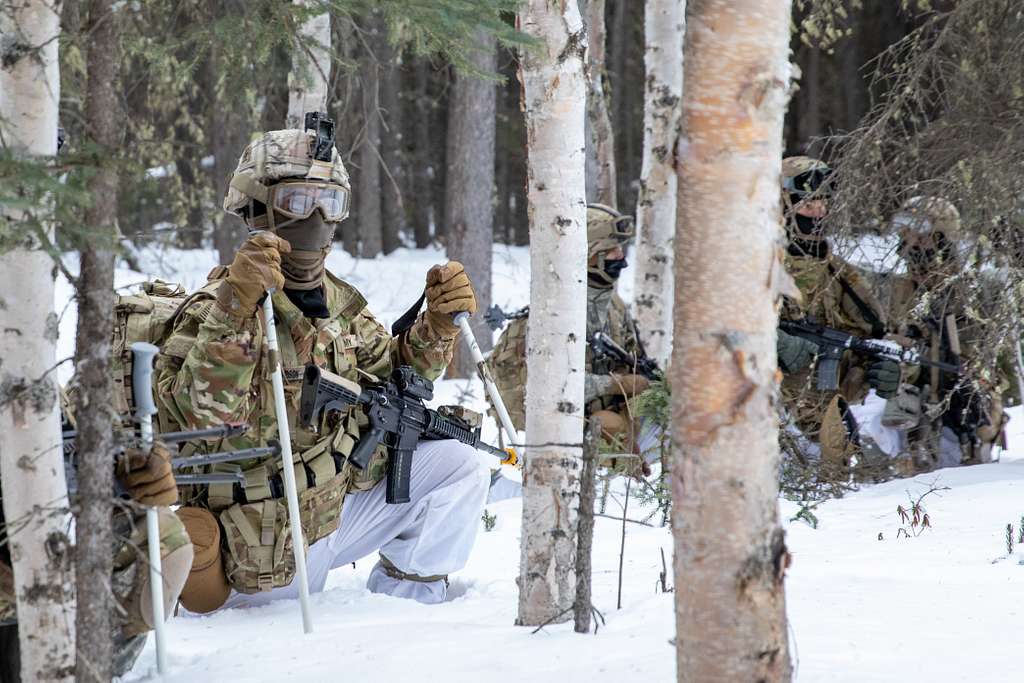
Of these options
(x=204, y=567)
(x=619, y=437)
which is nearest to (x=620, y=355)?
(x=619, y=437)

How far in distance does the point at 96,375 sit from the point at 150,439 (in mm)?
319

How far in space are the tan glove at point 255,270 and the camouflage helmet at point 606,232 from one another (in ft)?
10.3

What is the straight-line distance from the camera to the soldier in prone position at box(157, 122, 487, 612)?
3.98 metres

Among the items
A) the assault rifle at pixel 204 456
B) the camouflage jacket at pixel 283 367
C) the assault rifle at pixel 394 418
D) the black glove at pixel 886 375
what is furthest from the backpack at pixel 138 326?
the black glove at pixel 886 375

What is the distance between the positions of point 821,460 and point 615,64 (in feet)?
52.1

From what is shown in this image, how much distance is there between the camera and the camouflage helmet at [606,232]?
6.70m

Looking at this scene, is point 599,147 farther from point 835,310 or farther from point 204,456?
point 204,456

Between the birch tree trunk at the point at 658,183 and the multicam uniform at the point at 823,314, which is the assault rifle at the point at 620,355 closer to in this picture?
the birch tree trunk at the point at 658,183

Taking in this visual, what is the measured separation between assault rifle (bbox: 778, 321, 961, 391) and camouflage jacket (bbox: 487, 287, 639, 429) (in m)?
1.13

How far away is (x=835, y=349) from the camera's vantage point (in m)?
7.02

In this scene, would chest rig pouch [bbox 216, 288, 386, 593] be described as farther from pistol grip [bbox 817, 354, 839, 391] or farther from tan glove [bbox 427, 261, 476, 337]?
pistol grip [bbox 817, 354, 839, 391]

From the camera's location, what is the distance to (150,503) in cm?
277

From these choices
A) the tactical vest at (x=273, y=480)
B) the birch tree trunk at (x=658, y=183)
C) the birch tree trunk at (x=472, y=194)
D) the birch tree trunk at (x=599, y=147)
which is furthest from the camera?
the birch tree trunk at (x=472, y=194)

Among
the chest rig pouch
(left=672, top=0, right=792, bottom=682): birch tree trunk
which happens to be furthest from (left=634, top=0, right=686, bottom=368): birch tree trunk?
(left=672, top=0, right=792, bottom=682): birch tree trunk
